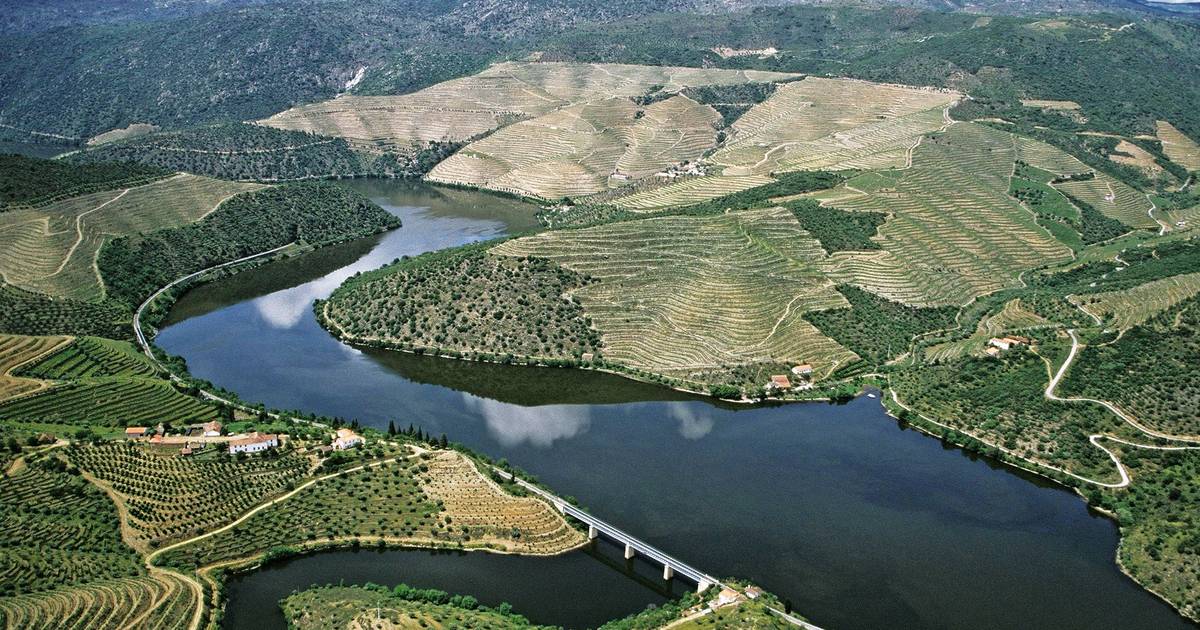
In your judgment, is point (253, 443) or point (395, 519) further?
point (253, 443)

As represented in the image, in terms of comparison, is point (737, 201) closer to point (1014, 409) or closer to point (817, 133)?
point (817, 133)

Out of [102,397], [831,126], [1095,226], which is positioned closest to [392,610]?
[102,397]

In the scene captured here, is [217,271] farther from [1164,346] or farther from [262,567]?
[1164,346]

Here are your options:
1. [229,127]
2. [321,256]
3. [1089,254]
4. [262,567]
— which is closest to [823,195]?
[1089,254]

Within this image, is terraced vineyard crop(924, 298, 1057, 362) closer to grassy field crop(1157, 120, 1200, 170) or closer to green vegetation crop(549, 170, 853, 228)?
green vegetation crop(549, 170, 853, 228)

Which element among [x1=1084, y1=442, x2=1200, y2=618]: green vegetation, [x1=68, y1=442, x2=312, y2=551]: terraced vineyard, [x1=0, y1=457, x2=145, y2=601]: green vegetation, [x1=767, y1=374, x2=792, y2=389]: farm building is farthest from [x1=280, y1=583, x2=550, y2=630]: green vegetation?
[x1=767, y1=374, x2=792, y2=389]: farm building

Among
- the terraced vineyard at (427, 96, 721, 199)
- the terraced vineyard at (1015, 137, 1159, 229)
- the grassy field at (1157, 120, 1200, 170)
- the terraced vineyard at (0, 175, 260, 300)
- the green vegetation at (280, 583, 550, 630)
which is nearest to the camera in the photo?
the green vegetation at (280, 583, 550, 630)
